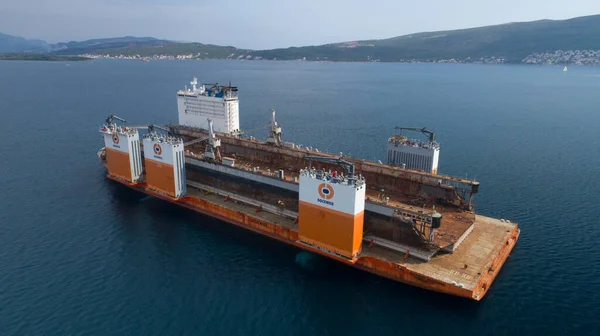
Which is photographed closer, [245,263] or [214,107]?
[245,263]

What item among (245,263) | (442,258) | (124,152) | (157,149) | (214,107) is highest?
(214,107)

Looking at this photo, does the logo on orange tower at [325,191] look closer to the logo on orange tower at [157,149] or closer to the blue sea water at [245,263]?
the blue sea water at [245,263]

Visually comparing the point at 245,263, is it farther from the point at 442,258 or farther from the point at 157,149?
the point at 157,149

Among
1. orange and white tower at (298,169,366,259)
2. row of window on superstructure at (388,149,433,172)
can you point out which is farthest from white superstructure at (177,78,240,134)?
orange and white tower at (298,169,366,259)

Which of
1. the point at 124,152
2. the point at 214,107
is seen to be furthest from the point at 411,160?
the point at 124,152

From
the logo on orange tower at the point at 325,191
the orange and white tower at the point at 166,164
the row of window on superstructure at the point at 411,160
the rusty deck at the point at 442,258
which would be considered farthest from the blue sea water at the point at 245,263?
the row of window on superstructure at the point at 411,160

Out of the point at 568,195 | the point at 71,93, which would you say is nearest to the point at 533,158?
the point at 568,195

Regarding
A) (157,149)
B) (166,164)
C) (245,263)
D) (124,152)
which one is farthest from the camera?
(124,152)
